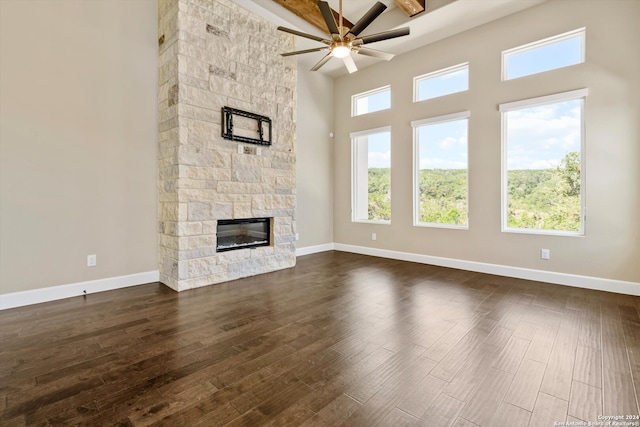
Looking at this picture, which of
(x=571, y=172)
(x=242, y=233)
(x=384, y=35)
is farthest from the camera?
(x=242, y=233)

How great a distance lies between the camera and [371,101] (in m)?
5.99

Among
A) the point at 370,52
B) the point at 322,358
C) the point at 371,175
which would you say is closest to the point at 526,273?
the point at 371,175

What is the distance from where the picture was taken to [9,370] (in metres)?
1.92

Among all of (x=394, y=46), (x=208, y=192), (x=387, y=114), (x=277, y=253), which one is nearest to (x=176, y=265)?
(x=208, y=192)

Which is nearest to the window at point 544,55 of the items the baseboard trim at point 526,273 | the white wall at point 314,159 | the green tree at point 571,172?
the green tree at point 571,172

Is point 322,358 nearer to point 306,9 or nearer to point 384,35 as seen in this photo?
point 384,35

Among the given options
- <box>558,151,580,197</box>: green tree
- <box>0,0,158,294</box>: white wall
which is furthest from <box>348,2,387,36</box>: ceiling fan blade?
<box>558,151,580,197</box>: green tree

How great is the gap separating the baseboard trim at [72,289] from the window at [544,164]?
5123 millimetres

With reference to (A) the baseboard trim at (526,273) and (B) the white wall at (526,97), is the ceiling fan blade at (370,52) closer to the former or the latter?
(B) the white wall at (526,97)

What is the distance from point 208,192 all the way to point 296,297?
5.90 ft

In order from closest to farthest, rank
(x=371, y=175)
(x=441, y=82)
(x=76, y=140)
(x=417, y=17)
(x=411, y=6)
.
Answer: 1. (x=76, y=140)
2. (x=411, y=6)
3. (x=417, y=17)
4. (x=441, y=82)
5. (x=371, y=175)

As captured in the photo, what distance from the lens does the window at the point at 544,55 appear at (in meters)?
3.77

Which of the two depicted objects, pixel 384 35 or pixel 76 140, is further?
pixel 76 140

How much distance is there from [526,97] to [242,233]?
447cm
